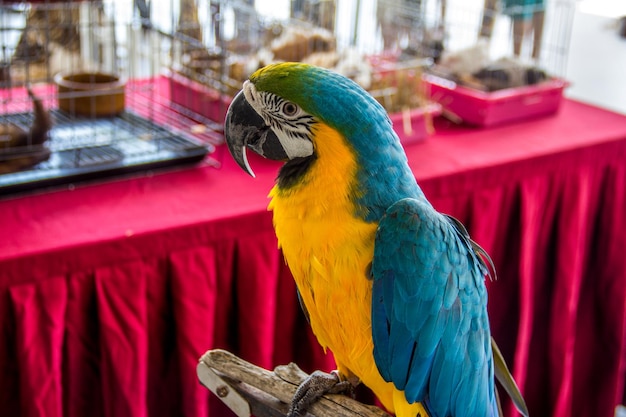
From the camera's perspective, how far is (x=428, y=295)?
72 cm

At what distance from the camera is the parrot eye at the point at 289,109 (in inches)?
25.9

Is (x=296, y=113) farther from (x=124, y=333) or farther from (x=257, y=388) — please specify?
(x=124, y=333)

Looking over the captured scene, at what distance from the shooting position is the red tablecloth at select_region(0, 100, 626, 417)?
106 centimetres

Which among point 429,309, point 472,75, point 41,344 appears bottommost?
point 41,344

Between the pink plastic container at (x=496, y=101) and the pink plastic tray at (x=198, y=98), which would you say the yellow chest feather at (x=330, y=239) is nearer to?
the pink plastic tray at (x=198, y=98)

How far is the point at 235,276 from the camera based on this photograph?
1.22m

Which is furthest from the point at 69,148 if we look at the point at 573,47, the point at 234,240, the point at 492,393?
the point at 573,47

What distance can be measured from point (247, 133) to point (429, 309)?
0.25 metres

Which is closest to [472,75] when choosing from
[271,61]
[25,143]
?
[271,61]

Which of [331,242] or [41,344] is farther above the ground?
[331,242]

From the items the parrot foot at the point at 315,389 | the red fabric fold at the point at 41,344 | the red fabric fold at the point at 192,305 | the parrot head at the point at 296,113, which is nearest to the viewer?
the parrot head at the point at 296,113

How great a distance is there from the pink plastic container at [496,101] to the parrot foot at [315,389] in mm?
988

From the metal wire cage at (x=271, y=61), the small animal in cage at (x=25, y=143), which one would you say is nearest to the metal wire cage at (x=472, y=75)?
the metal wire cage at (x=271, y=61)

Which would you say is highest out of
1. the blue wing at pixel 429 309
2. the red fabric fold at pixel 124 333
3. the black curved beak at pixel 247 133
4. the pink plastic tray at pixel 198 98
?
the black curved beak at pixel 247 133
